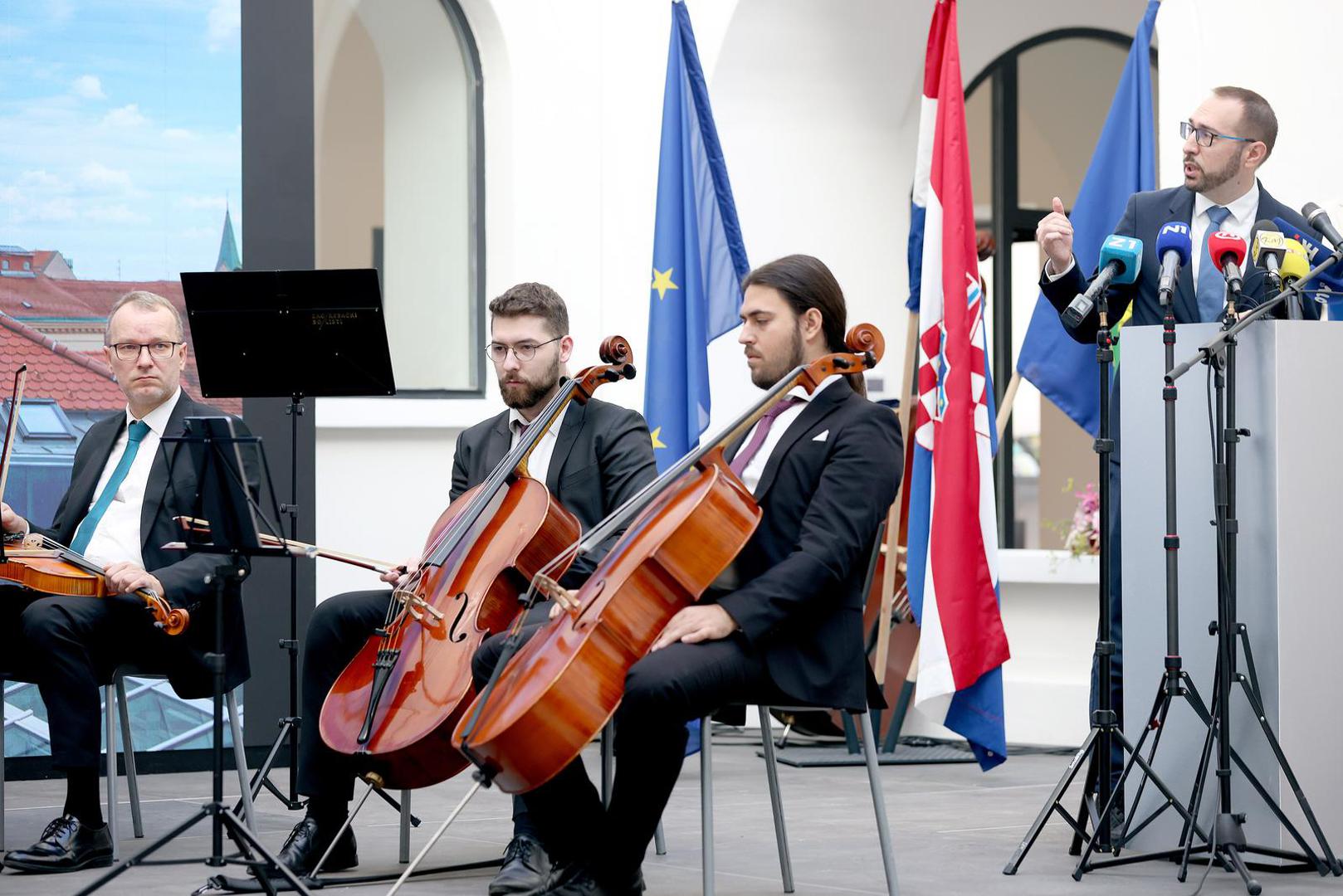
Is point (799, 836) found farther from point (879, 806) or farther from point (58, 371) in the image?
point (58, 371)

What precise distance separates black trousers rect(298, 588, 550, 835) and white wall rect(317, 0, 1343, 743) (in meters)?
2.40

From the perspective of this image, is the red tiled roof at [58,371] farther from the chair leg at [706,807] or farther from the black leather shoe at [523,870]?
Result: the chair leg at [706,807]

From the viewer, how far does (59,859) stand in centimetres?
427

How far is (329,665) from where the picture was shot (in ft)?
14.0

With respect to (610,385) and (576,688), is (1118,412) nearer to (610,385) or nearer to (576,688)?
(576,688)

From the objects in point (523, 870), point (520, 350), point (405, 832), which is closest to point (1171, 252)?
point (520, 350)

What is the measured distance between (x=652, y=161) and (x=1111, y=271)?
3.35 metres

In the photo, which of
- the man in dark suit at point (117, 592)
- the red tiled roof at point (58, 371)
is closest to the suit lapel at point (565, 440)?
the man in dark suit at point (117, 592)

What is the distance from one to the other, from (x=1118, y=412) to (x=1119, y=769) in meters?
0.89

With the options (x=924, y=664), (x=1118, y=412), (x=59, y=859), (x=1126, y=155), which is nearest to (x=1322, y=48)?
(x=1126, y=155)

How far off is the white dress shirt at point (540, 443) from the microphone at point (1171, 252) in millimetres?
1394

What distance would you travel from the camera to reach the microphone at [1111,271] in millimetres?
4051

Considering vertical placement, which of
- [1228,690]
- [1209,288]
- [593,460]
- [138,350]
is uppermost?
[1209,288]

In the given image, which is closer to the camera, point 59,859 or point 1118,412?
point 59,859
